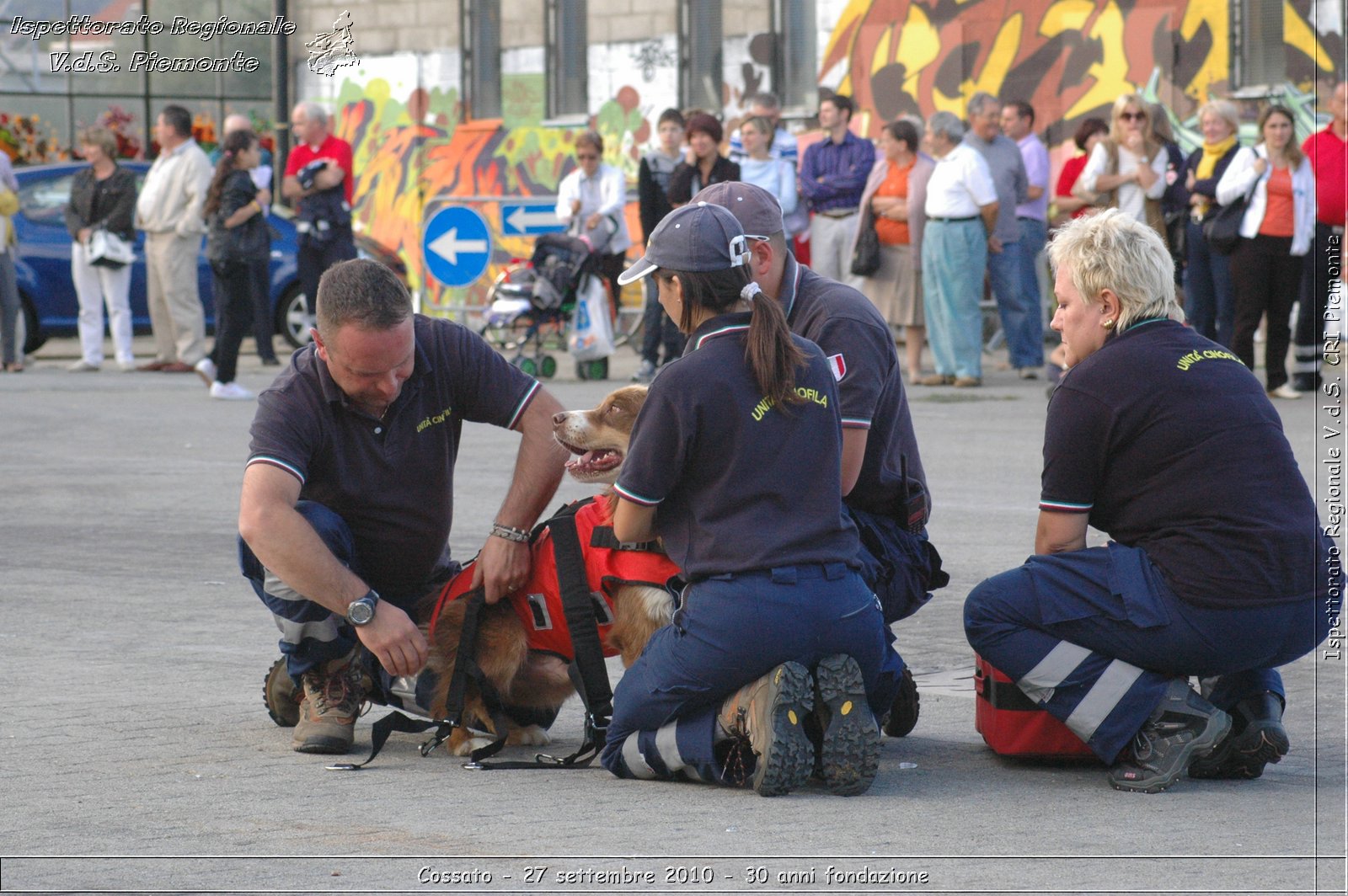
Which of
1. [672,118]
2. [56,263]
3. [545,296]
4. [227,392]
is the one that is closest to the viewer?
[227,392]

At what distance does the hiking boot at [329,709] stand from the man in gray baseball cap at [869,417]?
1.50 metres

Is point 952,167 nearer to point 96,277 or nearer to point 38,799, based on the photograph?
point 96,277

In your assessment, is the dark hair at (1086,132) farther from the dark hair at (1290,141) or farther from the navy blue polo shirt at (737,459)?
the navy blue polo shirt at (737,459)

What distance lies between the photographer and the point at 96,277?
691 inches

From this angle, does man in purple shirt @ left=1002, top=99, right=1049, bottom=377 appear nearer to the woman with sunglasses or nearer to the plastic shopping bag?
the woman with sunglasses

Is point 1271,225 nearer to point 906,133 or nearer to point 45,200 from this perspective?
point 906,133

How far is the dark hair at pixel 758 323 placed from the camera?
455cm

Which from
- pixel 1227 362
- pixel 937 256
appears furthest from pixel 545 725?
pixel 937 256

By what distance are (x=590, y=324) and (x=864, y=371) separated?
443 inches

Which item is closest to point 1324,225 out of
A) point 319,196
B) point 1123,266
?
point 319,196

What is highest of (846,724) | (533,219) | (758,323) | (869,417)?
(533,219)

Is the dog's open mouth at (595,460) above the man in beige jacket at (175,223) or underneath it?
underneath

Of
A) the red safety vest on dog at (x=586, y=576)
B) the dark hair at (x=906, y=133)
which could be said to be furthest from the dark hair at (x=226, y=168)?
the red safety vest on dog at (x=586, y=576)

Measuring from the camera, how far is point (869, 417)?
5113mm
